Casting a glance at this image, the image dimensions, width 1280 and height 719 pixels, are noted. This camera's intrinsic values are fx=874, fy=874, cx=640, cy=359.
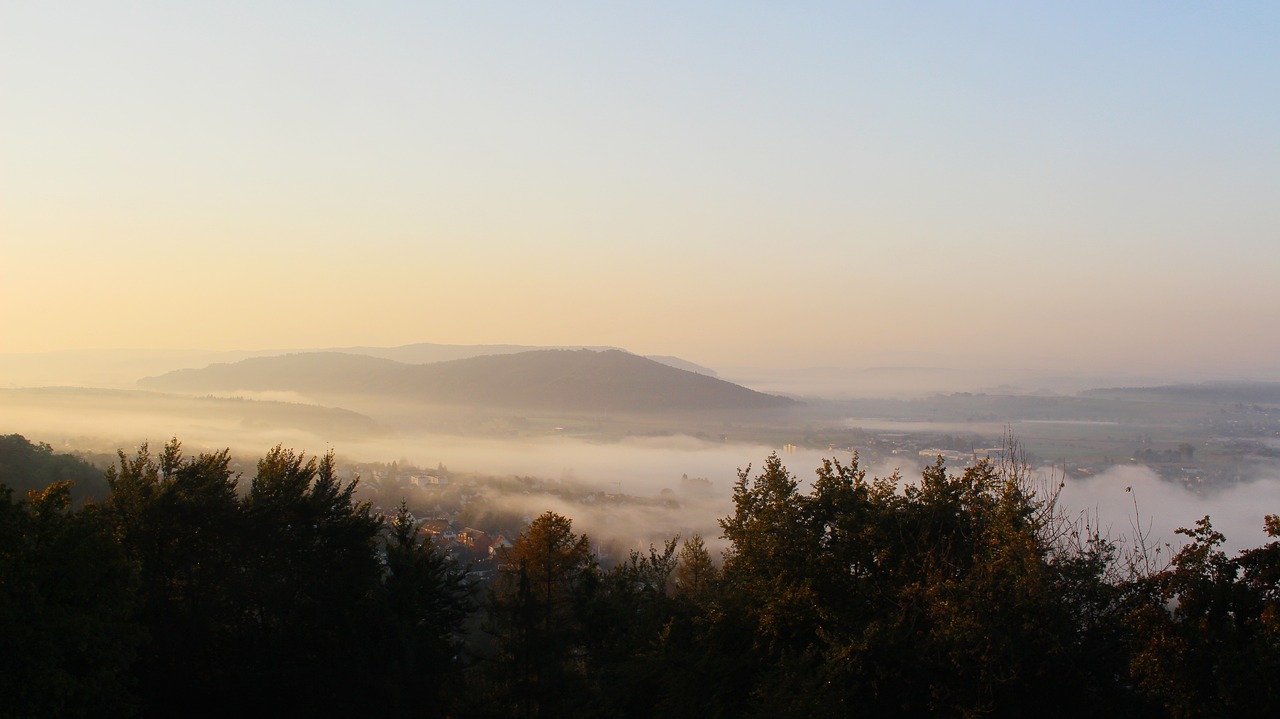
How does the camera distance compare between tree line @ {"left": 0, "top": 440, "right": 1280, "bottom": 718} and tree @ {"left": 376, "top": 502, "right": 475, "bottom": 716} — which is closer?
tree line @ {"left": 0, "top": 440, "right": 1280, "bottom": 718}

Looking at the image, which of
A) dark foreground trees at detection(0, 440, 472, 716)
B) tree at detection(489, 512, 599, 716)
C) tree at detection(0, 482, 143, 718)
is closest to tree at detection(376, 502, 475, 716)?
dark foreground trees at detection(0, 440, 472, 716)

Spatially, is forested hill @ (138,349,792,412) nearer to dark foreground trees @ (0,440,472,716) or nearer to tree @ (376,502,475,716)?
tree @ (376,502,475,716)

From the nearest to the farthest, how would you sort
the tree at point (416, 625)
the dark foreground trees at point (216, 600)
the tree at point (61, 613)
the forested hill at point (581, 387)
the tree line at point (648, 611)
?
the tree at point (61, 613)
the tree line at point (648, 611)
the dark foreground trees at point (216, 600)
the tree at point (416, 625)
the forested hill at point (581, 387)

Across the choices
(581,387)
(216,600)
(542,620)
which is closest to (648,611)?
(542,620)

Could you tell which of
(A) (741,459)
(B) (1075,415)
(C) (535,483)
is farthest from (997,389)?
(C) (535,483)

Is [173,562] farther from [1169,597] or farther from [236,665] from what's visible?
[1169,597]

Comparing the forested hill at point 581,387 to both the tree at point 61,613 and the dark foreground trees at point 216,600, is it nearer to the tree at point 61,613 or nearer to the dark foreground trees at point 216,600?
the dark foreground trees at point 216,600

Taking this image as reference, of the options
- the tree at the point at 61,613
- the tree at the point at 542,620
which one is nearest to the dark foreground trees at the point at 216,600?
the tree at the point at 61,613

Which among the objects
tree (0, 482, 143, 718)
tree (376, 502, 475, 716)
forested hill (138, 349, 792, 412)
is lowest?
tree (376, 502, 475, 716)
